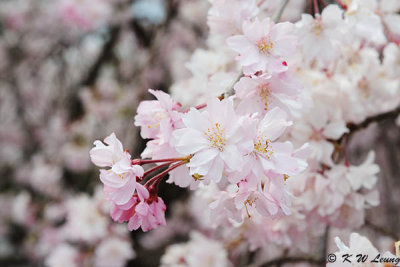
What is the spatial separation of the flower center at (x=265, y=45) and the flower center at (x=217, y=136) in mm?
219

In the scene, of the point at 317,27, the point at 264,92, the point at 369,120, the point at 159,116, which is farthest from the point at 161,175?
the point at 369,120

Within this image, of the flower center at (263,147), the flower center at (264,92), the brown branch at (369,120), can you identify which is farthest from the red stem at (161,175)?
the brown branch at (369,120)

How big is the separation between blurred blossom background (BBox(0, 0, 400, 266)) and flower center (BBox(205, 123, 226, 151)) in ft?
5.80

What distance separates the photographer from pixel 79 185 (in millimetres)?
3531

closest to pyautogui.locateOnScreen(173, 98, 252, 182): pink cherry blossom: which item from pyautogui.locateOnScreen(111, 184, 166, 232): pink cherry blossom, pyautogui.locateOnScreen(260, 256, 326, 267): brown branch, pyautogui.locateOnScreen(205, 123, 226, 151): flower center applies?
pyautogui.locateOnScreen(205, 123, 226, 151): flower center

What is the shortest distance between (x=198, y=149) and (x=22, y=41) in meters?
4.32

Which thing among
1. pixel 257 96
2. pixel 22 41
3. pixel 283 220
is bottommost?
pixel 22 41

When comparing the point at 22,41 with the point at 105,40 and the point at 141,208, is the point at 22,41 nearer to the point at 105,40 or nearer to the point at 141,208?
the point at 105,40

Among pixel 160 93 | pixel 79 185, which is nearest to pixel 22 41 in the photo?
pixel 79 185

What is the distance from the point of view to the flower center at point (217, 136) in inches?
29.5

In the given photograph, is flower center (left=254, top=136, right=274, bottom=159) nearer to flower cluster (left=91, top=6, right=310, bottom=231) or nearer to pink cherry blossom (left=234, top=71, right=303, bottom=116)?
flower cluster (left=91, top=6, right=310, bottom=231)

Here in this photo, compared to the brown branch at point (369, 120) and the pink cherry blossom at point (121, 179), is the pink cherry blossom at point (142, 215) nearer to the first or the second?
the pink cherry blossom at point (121, 179)

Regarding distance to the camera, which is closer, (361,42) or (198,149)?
(198,149)

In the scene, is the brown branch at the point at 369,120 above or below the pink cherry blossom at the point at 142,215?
below
